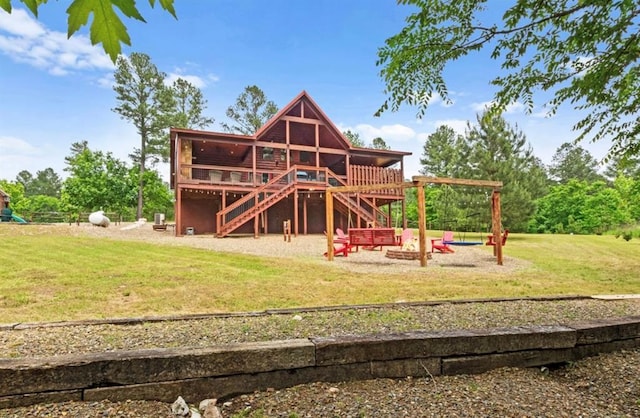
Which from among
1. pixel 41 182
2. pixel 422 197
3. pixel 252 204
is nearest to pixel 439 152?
pixel 252 204

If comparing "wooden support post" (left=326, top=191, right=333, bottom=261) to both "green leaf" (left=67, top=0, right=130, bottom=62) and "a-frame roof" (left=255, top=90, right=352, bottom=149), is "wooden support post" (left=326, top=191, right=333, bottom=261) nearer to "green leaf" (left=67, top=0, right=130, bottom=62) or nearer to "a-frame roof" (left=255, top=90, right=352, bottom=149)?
"green leaf" (left=67, top=0, right=130, bottom=62)

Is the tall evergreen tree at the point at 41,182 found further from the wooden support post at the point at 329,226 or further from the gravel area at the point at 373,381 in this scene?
the gravel area at the point at 373,381

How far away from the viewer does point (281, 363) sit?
8.41ft

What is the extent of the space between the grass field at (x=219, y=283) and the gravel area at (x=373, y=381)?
1444 mm

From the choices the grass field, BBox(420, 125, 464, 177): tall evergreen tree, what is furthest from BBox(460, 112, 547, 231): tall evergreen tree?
BBox(420, 125, 464, 177): tall evergreen tree

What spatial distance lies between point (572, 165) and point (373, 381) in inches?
Result: 2784

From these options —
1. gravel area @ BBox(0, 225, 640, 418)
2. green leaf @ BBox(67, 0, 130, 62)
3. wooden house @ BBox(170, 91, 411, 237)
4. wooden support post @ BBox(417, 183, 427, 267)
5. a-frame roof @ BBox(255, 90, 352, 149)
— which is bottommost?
gravel area @ BBox(0, 225, 640, 418)

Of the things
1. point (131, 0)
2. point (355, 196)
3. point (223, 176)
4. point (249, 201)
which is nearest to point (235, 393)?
point (131, 0)

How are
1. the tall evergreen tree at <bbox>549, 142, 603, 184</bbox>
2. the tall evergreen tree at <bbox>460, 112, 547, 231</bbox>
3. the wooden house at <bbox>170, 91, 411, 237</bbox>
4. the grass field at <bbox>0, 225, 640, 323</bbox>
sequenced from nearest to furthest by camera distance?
the grass field at <bbox>0, 225, 640, 323</bbox>
the wooden house at <bbox>170, 91, 411, 237</bbox>
the tall evergreen tree at <bbox>460, 112, 547, 231</bbox>
the tall evergreen tree at <bbox>549, 142, 603, 184</bbox>

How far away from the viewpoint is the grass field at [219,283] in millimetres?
5547

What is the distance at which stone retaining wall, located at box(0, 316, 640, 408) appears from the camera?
226 cm

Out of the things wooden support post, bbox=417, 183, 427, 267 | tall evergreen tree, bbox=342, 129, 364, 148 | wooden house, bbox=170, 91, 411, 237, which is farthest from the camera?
tall evergreen tree, bbox=342, 129, 364, 148

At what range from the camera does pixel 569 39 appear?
173 inches

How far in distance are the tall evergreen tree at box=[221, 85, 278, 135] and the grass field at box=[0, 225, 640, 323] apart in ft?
115
